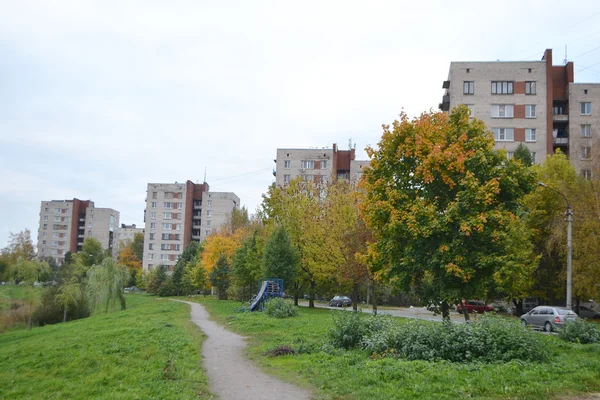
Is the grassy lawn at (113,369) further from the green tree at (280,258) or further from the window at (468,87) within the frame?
the window at (468,87)

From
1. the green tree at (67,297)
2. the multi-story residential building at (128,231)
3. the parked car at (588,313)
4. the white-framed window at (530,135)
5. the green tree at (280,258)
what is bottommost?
the green tree at (67,297)

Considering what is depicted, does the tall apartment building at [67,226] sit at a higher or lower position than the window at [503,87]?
lower

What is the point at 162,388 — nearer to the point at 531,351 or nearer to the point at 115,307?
the point at 531,351

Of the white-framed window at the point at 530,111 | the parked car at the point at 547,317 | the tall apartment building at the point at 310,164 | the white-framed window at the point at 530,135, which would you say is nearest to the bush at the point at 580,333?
the parked car at the point at 547,317

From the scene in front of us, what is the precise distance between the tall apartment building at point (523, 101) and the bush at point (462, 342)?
42.7 metres

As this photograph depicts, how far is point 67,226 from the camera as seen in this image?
12750cm

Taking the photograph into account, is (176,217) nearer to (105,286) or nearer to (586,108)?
(105,286)

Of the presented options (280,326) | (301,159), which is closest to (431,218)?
(280,326)

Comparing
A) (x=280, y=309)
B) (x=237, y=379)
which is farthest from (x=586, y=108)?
(x=237, y=379)

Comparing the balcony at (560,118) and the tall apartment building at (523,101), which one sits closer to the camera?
the tall apartment building at (523,101)

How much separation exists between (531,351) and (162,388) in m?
8.38

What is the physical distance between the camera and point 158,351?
15.6 meters

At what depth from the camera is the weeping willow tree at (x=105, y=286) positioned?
43.1 meters

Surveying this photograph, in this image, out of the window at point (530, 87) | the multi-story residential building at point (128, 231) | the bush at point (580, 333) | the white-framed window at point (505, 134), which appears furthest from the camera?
the multi-story residential building at point (128, 231)
